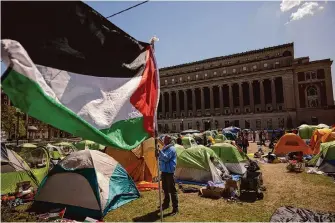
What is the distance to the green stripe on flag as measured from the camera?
2.97 metres

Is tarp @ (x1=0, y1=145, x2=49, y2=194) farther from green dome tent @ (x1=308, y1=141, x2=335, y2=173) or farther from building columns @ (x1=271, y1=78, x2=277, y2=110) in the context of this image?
building columns @ (x1=271, y1=78, x2=277, y2=110)

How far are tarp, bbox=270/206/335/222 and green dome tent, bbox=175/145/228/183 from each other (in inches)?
149

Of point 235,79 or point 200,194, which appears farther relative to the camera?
point 235,79

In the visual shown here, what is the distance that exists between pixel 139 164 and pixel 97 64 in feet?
26.2

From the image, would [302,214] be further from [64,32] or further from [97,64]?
[64,32]

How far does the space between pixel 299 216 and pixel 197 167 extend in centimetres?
489

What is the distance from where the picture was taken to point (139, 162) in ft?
37.2

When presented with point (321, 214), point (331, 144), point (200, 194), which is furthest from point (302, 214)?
point (331, 144)

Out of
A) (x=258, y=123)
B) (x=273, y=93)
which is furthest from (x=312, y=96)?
(x=258, y=123)

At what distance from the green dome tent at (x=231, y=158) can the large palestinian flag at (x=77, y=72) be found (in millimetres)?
9400

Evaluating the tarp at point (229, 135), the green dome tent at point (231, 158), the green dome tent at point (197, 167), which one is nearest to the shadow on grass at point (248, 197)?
the green dome tent at point (197, 167)

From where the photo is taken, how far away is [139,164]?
11.3 meters

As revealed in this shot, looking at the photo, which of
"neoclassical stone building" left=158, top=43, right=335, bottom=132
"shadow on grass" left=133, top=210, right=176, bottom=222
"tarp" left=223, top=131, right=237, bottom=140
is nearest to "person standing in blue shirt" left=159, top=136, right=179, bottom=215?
"shadow on grass" left=133, top=210, right=176, bottom=222

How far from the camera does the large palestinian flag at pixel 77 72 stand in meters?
3.04
